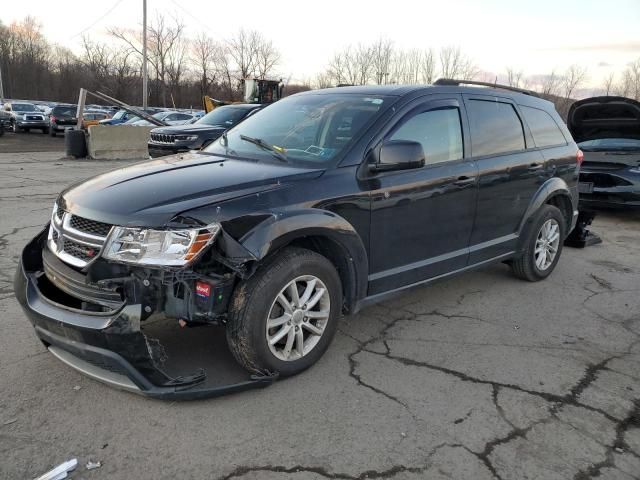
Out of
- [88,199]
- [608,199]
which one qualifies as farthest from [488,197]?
[608,199]

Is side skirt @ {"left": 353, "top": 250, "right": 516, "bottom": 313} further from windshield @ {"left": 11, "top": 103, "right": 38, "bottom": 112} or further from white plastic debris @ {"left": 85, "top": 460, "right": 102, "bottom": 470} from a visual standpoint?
windshield @ {"left": 11, "top": 103, "right": 38, "bottom": 112}

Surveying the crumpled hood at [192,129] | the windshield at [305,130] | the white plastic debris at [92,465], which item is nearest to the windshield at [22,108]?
the crumpled hood at [192,129]

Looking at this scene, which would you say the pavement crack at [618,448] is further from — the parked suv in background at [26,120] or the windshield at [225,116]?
the parked suv in background at [26,120]

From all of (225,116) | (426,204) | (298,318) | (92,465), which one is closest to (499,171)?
(426,204)

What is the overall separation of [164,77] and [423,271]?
218 feet

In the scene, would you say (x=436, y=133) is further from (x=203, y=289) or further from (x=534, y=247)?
(x=203, y=289)

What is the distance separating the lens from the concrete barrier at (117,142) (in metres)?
17.2

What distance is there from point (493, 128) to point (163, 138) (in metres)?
9.50

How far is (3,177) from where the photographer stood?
11.6 m

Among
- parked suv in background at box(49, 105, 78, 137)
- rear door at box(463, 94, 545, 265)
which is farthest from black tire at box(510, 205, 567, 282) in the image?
parked suv in background at box(49, 105, 78, 137)

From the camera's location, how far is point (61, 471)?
234 centimetres

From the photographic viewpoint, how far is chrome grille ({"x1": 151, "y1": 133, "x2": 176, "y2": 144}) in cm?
1214

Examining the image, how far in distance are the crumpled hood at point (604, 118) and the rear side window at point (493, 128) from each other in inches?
182

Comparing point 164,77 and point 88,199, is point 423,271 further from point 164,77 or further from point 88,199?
point 164,77
